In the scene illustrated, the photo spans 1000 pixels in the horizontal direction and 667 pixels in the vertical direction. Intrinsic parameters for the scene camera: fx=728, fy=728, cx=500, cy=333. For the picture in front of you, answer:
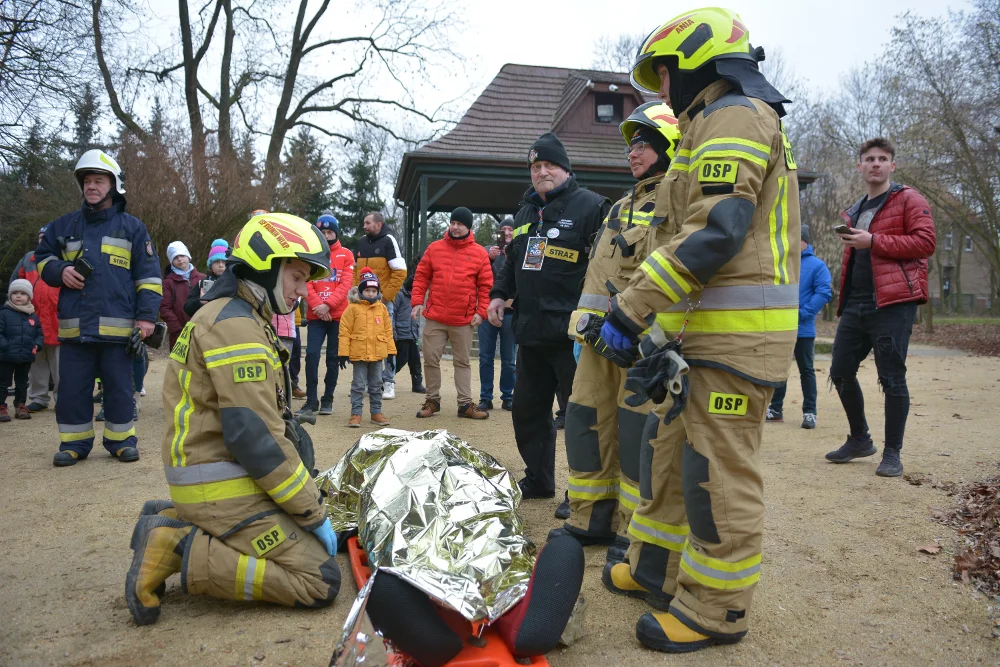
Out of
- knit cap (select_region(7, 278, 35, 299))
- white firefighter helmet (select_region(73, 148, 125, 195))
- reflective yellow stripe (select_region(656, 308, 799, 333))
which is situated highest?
white firefighter helmet (select_region(73, 148, 125, 195))

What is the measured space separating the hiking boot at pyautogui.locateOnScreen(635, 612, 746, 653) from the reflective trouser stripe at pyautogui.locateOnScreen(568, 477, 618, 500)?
115 cm

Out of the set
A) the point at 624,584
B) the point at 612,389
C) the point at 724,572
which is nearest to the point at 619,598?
the point at 624,584

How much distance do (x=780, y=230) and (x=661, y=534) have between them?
1.42 meters

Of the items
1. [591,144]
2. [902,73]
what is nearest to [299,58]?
[591,144]

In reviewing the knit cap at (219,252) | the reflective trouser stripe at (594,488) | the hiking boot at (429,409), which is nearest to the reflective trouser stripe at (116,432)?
the knit cap at (219,252)

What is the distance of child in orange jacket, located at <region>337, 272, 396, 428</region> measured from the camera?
25.2ft

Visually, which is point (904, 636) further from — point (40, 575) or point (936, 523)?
point (40, 575)

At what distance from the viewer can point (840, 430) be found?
7.37m

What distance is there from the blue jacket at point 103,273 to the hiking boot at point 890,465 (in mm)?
5789

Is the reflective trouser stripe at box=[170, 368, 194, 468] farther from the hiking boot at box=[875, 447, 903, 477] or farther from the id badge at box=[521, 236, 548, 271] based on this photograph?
the hiking boot at box=[875, 447, 903, 477]

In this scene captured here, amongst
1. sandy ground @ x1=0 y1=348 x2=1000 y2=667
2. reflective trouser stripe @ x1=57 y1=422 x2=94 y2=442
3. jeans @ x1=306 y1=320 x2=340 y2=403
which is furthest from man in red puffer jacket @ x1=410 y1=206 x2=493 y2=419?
reflective trouser stripe @ x1=57 y1=422 x2=94 y2=442

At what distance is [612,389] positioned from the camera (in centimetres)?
401

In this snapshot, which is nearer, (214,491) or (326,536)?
(214,491)

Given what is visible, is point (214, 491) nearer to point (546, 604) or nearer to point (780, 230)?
point (546, 604)
